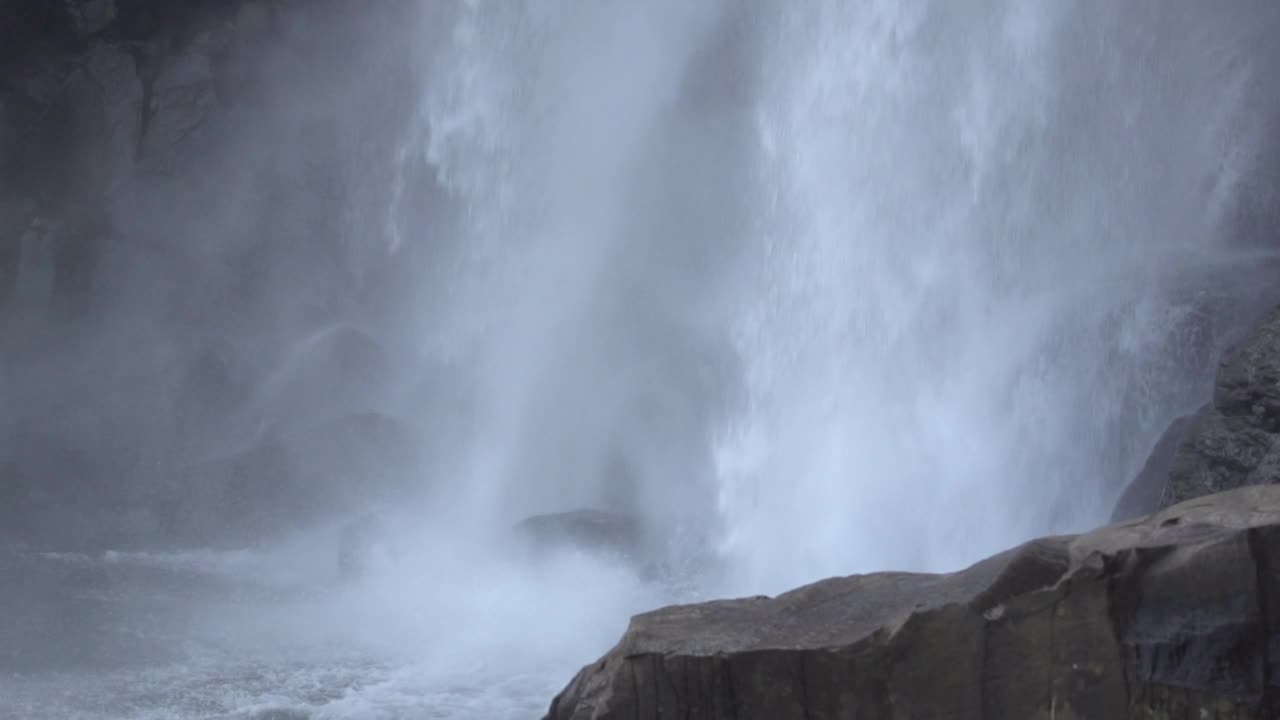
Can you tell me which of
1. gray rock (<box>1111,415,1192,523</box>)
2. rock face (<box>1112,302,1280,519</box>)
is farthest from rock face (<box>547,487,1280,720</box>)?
gray rock (<box>1111,415,1192,523</box>)

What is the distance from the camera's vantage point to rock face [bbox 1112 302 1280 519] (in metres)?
10.2

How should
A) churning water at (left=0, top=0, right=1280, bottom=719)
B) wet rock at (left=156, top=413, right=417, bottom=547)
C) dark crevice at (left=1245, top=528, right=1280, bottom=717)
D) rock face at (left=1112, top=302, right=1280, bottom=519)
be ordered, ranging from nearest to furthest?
dark crevice at (left=1245, top=528, right=1280, bottom=717)
rock face at (left=1112, top=302, right=1280, bottom=519)
churning water at (left=0, top=0, right=1280, bottom=719)
wet rock at (left=156, top=413, right=417, bottom=547)

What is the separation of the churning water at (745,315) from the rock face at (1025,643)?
5.97 m

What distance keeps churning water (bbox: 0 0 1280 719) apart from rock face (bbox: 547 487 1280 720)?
5969 millimetres

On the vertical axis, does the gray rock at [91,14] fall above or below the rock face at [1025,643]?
above

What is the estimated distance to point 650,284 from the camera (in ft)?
87.1

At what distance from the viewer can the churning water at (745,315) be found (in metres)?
13.9

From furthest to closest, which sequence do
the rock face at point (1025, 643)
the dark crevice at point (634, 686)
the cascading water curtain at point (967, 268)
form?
the cascading water curtain at point (967, 268)
the dark crevice at point (634, 686)
the rock face at point (1025, 643)

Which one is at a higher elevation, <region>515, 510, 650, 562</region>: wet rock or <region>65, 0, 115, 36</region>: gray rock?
<region>65, 0, 115, 36</region>: gray rock

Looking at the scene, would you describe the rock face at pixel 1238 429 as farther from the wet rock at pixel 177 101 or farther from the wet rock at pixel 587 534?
the wet rock at pixel 177 101

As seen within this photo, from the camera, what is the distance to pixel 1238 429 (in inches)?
410

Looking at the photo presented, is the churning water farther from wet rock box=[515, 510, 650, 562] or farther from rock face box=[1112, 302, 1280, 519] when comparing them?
rock face box=[1112, 302, 1280, 519]

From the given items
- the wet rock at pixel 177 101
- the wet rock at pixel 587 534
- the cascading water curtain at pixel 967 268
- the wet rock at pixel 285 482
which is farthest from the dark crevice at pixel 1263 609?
the wet rock at pixel 177 101

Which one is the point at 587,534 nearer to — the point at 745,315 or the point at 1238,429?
the point at 745,315
